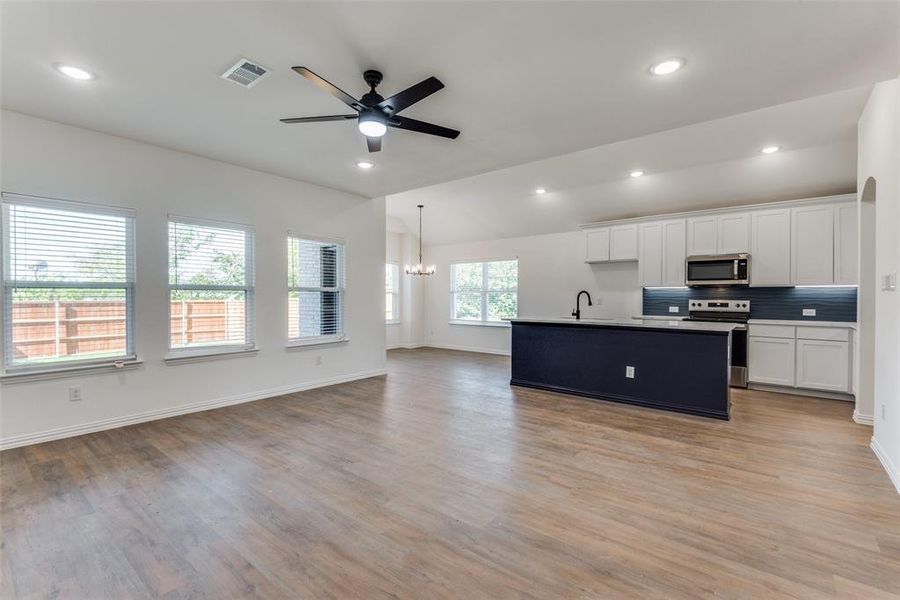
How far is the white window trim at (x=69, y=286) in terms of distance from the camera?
325 centimetres

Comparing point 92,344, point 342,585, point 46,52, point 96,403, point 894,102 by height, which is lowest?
point 342,585

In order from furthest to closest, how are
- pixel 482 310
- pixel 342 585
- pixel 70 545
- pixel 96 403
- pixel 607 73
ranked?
pixel 482 310 < pixel 96 403 < pixel 607 73 < pixel 70 545 < pixel 342 585

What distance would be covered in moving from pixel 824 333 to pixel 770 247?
1255mm

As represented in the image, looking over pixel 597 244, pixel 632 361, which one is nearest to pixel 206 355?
pixel 632 361

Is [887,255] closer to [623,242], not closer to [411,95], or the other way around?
[411,95]

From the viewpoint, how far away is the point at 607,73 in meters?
2.64

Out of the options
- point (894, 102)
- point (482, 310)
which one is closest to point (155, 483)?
point (894, 102)

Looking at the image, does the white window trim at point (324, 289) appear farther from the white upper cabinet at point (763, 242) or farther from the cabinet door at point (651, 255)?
the cabinet door at point (651, 255)

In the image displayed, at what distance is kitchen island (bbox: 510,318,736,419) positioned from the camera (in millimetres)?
4105

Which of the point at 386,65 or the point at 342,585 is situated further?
the point at 386,65

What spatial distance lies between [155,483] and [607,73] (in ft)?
13.3

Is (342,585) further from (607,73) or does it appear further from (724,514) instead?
(607,73)

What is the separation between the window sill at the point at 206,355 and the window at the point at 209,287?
0.07 feet

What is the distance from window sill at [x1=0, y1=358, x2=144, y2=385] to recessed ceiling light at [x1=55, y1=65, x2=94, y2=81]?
2395mm
